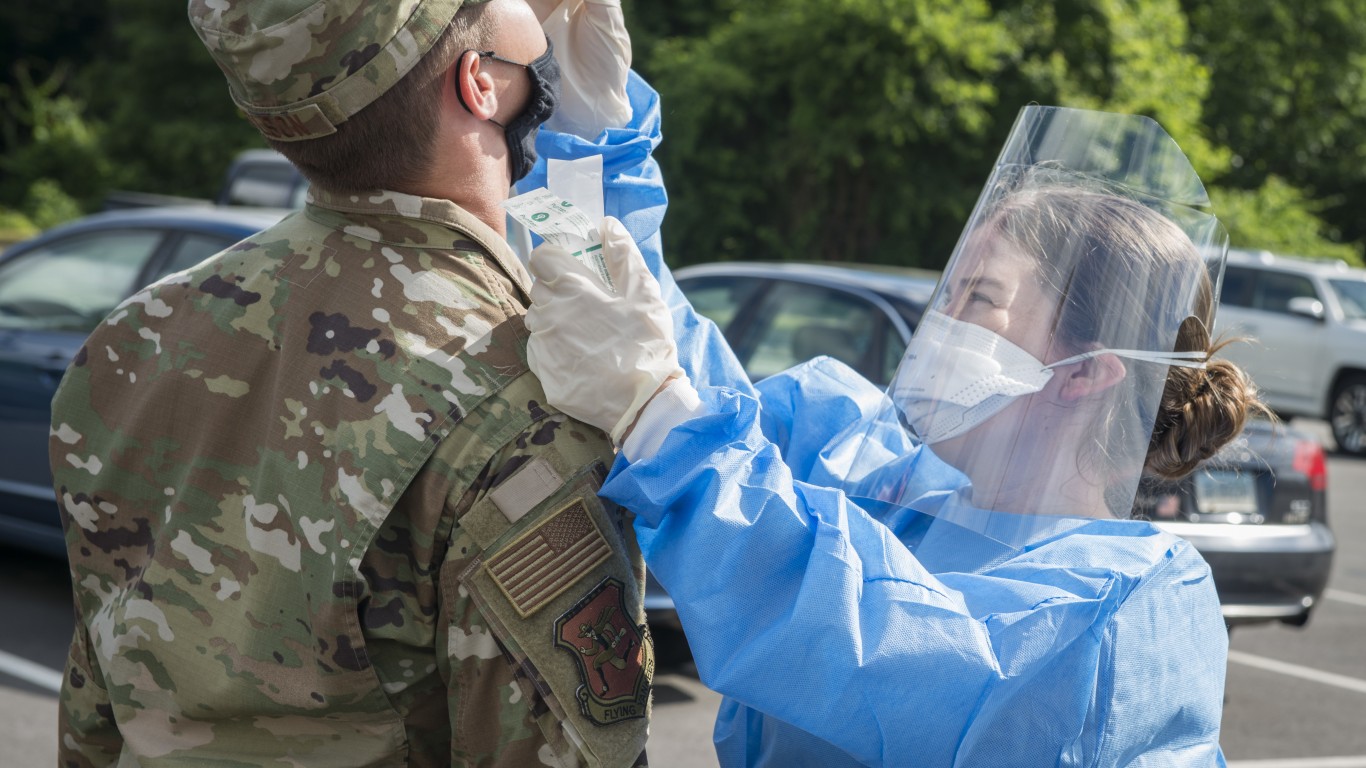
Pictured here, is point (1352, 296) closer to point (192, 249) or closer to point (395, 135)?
point (192, 249)

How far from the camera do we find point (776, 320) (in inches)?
240

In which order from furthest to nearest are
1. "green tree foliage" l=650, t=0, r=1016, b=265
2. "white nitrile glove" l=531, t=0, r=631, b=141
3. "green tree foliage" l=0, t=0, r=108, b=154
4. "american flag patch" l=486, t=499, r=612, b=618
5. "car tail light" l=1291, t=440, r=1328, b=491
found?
1. "green tree foliage" l=0, t=0, r=108, b=154
2. "green tree foliage" l=650, t=0, r=1016, b=265
3. "car tail light" l=1291, t=440, r=1328, b=491
4. "white nitrile glove" l=531, t=0, r=631, b=141
5. "american flag patch" l=486, t=499, r=612, b=618

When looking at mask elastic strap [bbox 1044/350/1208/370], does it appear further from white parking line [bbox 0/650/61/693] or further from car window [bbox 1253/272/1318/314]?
car window [bbox 1253/272/1318/314]

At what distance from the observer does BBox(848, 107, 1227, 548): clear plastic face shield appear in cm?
192

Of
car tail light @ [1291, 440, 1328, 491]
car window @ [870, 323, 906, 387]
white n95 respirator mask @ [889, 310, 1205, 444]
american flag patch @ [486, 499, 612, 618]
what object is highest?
american flag patch @ [486, 499, 612, 618]

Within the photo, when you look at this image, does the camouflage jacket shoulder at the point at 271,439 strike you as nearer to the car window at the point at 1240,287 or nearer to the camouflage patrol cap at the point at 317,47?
the camouflage patrol cap at the point at 317,47

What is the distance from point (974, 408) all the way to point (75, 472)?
3.96 feet

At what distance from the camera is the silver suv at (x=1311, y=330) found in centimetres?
1409

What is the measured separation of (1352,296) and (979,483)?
1441 cm

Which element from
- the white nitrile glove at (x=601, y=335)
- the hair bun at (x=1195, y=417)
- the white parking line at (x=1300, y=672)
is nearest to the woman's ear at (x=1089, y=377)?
the hair bun at (x=1195, y=417)

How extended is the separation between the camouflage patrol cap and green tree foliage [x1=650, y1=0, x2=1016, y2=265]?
13797mm

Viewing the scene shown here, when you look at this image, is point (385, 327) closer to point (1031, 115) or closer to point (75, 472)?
point (75, 472)

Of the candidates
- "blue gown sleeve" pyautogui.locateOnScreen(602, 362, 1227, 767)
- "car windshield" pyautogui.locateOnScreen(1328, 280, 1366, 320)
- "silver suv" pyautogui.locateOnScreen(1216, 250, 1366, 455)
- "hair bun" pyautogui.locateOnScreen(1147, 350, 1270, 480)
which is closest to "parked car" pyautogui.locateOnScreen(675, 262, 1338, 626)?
"hair bun" pyautogui.locateOnScreen(1147, 350, 1270, 480)

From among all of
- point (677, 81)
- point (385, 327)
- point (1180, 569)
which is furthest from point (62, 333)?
point (677, 81)
